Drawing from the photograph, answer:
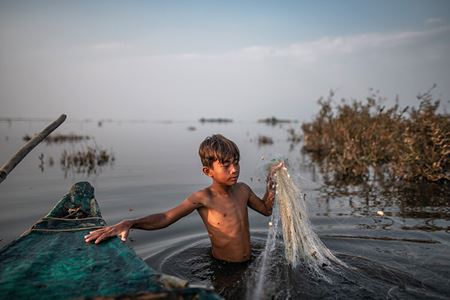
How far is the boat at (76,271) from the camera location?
208 cm

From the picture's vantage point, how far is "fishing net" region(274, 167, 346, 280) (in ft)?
13.1

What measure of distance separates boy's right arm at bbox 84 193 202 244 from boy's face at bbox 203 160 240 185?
1.10ft

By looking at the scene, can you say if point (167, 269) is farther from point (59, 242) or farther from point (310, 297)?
point (310, 297)

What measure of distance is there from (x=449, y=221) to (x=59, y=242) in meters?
5.98

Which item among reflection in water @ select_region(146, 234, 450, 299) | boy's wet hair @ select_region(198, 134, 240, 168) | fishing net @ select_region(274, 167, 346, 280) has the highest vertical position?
boy's wet hair @ select_region(198, 134, 240, 168)

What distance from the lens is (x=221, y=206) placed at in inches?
145

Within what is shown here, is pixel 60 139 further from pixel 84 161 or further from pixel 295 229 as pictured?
pixel 295 229

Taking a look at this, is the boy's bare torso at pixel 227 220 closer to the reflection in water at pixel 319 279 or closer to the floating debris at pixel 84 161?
the reflection in water at pixel 319 279

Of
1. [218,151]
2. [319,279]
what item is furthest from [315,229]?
[218,151]

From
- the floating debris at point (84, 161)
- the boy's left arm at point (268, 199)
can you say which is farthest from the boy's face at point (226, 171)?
the floating debris at point (84, 161)

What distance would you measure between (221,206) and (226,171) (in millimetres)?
423

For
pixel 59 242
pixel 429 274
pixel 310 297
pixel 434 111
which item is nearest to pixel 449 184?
pixel 434 111

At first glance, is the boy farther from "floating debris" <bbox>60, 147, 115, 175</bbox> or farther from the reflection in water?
"floating debris" <bbox>60, 147, 115, 175</bbox>

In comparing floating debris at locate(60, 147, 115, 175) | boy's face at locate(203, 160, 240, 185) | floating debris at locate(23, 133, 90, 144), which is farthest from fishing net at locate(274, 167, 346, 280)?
floating debris at locate(23, 133, 90, 144)
